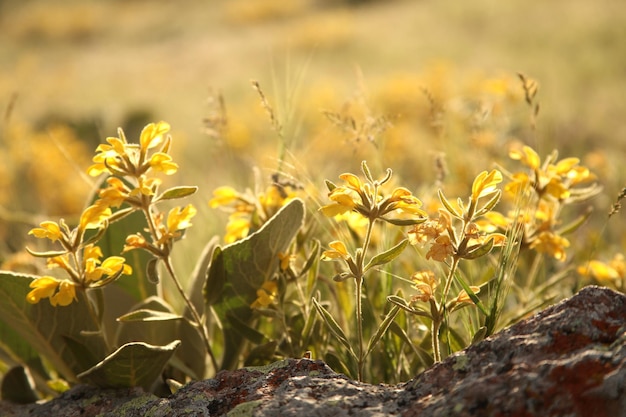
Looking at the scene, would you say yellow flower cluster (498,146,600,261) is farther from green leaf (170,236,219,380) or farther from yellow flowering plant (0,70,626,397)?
green leaf (170,236,219,380)

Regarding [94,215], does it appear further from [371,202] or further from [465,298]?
[465,298]

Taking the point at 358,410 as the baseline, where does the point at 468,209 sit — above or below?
above

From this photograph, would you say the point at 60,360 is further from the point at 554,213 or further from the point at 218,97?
the point at 554,213

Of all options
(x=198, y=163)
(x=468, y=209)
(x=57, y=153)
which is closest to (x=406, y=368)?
(x=468, y=209)

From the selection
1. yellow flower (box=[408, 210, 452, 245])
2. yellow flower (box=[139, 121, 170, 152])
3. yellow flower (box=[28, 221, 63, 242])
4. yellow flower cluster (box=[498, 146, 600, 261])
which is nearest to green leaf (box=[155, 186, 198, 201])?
yellow flower (box=[139, 121, 170, 152])

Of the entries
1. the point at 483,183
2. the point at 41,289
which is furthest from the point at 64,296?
the point at 483,183

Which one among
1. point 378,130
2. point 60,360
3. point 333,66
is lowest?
point 60,360

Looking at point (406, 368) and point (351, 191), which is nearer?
point (351, 191)
